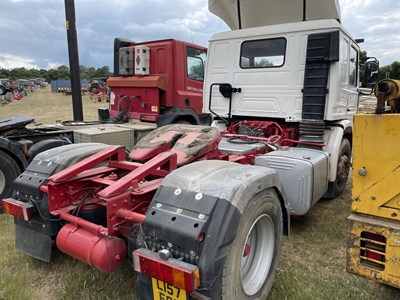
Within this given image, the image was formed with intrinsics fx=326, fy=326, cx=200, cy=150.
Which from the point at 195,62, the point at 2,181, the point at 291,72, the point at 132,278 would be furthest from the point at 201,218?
the point at 195,62

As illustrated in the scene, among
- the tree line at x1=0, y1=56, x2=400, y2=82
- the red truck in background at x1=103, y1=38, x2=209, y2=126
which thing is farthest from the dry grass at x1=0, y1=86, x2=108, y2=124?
the tree line at x1=0, y1=56, x2=400, y2=82

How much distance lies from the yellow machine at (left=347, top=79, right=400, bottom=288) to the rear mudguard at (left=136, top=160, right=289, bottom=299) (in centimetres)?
66

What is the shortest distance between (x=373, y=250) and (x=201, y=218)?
114 centimetres

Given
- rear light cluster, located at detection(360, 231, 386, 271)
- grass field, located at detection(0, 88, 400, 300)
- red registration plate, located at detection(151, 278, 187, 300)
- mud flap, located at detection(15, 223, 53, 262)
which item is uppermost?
rear light cluster, located at detection(360, 231, 386, 271)

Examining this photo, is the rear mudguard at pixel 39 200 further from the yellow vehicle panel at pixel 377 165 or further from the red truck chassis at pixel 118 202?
the yellow vehicle panel at pixel 377 165

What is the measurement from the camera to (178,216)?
5.99 feet

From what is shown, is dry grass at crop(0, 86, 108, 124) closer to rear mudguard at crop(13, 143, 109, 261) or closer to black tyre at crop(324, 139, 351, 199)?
rear mudguard at crop(13, 143, 109, 261)

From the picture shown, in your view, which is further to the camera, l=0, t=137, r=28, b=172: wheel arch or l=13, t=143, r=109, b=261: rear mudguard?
l=0, t=137, r=28, b=172: wheel arch

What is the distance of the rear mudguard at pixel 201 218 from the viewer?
173 centimetres

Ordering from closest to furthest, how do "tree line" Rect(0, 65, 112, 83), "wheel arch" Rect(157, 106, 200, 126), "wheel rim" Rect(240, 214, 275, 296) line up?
"wheel rim" Rect(240, 214, 275, 296)
"wheel arch" Rect(157, 106, 200, 126)
"tree line" Rect(0, 65, 112, 83)

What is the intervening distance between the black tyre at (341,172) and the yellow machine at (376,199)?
7.99 feet

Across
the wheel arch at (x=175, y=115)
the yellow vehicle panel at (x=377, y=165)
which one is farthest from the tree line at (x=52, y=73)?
the yellow vehicle panel at (x=377, y=165)

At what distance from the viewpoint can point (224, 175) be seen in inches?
82.1

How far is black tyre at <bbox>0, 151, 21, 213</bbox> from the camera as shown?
440cm
